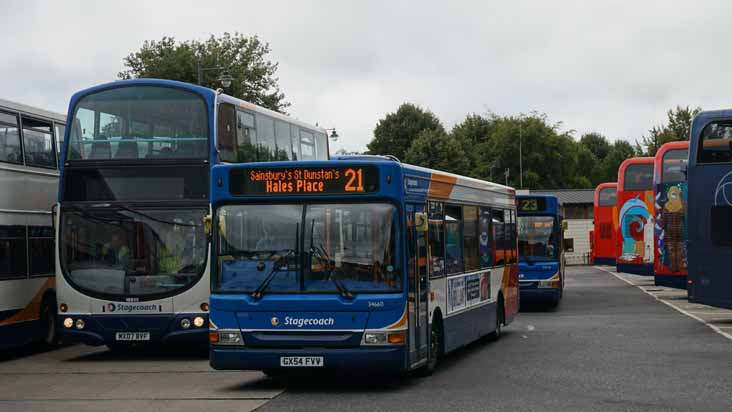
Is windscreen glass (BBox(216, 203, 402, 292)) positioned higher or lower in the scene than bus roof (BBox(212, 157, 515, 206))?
lower

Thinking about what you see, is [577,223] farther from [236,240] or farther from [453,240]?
[236,240]

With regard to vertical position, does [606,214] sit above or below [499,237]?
above

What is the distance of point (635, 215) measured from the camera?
42.2m

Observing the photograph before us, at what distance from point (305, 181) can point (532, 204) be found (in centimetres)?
1749

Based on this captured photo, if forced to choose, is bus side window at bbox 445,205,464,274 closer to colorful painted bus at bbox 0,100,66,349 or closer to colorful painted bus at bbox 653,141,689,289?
colorful painted bus at bbox 0,100,66,349

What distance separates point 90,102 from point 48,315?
427 centimetres

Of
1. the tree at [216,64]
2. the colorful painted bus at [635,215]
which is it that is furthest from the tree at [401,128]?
the colorful painted bus at [635,215]

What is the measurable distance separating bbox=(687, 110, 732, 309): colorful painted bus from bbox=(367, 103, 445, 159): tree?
236ft

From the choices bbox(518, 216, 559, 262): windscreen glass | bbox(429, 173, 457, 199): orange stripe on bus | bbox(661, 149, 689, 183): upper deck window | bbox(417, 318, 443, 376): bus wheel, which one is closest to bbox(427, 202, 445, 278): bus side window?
bbox(429, 173, 457, 199): orange stripe on bus

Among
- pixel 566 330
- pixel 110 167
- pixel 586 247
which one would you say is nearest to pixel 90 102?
pixel 110 167

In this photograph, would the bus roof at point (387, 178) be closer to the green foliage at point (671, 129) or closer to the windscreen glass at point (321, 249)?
the windscreen glass at point (321, 249)

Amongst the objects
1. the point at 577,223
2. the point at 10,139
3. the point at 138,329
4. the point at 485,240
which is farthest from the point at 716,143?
the point at 577,223

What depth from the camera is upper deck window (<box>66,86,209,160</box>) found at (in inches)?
746

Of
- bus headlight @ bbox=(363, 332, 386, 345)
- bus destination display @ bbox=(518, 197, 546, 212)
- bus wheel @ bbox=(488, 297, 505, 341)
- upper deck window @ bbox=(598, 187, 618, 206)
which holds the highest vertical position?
upper deck window @ bbox=(598, 187, 618, 206)
